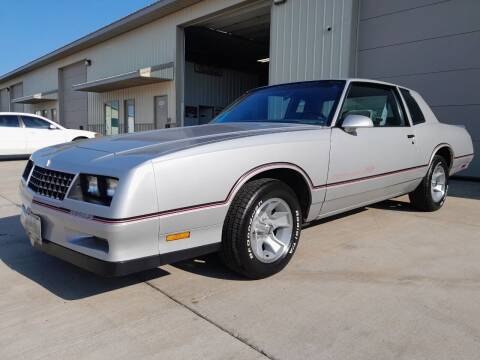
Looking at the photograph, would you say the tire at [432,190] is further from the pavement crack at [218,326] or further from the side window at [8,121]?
the side window at [8,121]

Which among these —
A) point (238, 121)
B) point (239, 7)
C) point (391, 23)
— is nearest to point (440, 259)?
point (238, 121)

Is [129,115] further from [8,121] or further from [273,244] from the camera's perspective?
[273,244]

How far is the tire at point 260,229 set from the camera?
2.79 meters

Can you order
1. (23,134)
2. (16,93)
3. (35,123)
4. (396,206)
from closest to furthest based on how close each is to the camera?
(396,206), (23,134), (35,123), (16,93)

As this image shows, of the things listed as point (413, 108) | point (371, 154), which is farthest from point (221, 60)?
point (371, 154)

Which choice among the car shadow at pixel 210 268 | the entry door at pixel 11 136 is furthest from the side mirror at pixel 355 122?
the entry door at pixel 11 136

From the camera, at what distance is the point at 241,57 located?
69.4ft

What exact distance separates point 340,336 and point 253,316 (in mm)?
517

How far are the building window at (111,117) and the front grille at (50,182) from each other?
65.3ft

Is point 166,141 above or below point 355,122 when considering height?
below

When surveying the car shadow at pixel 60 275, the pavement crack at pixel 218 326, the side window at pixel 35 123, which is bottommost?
the car shadow at pixel 60 275

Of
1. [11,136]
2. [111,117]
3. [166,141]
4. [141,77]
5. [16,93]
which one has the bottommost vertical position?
[11,136]

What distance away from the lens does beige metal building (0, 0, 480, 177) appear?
29.7 feet

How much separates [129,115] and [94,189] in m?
19.4
